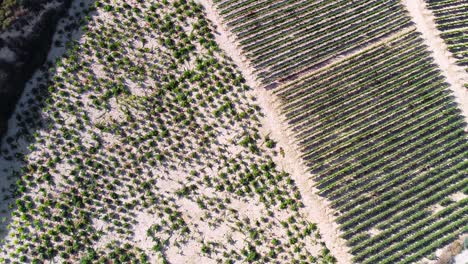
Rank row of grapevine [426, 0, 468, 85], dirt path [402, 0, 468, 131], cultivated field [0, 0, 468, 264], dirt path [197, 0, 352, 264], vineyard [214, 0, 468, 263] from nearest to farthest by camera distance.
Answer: cultivated field [0, 0, 468, 264]
dirt path [197, 0, 352, 264]
vineyard [214, 0, 468, 263]
dirt path [402, 0, 468, 131]
row of grapevine [426, 0, 468, 85]

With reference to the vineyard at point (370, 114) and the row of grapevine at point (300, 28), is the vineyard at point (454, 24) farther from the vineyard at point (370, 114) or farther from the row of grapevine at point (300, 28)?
the row of grapevine at point (300, 28)

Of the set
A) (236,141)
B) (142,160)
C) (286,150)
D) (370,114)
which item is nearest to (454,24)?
(370,114)

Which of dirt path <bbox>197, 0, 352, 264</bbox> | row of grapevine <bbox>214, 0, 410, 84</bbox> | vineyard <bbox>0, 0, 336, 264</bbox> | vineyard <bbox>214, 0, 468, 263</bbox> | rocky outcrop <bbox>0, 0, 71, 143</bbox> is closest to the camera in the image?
rocky outcrop <bbox>0, 0, 71, 143</bbox>

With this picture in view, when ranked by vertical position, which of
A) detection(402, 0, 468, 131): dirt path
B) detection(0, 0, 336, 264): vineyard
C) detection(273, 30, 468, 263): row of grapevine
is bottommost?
detection(0, 0, 336, 264): vineyard

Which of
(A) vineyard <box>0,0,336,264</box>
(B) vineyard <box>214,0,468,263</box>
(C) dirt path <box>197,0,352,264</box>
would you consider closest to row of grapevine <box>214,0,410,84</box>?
(B) vineyard <box>214,0,468,263</box>

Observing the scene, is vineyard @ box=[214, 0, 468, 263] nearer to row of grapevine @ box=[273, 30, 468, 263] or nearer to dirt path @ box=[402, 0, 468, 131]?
row of grapevine @ box=[273, 30, 468, 263]

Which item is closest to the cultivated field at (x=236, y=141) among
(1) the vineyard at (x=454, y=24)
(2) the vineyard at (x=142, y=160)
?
(2) the vineyard at (x=142, y=160)
